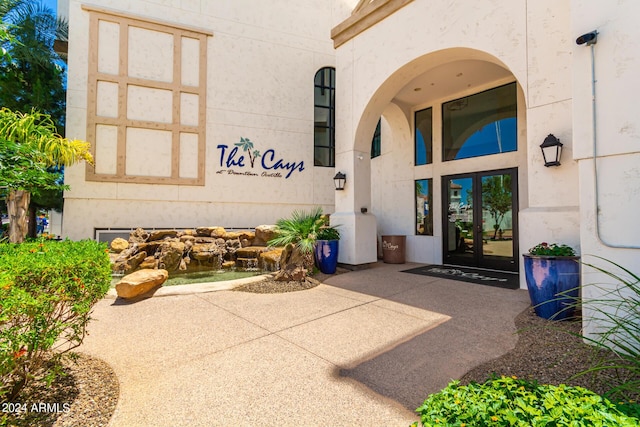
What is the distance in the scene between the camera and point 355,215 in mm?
7652

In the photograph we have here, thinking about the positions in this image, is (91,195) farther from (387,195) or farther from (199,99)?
(387,195)

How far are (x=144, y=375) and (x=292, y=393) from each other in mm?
1372

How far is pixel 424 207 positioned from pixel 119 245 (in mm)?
9139

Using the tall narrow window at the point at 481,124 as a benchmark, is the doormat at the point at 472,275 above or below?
below

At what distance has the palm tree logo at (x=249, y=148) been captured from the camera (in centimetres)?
1125

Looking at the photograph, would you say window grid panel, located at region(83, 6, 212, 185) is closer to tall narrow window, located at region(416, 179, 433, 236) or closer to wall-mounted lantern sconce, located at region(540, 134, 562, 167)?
tall narrow window, located at region(416, 179, 433, 236)

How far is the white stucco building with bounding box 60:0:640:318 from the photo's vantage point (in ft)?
A: 10.5

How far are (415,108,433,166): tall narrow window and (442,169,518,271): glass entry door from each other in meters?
0.97

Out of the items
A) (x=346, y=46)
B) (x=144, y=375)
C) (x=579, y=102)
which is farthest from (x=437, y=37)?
(x=144, y=375)

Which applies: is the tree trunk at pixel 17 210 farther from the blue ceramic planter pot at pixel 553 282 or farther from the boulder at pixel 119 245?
the blue ceramic planter pot at pixel 553 282

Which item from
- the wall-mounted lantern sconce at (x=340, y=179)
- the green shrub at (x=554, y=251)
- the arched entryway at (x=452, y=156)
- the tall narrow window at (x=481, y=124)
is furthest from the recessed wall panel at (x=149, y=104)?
the green shrub at (x=554, y=251)

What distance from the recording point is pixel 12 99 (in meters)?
10.7

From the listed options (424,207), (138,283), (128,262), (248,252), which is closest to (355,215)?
(424,207)

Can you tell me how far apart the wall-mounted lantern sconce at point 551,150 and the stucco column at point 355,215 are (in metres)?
4.11
